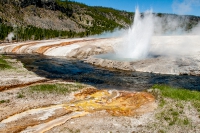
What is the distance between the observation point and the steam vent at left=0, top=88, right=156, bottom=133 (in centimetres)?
1692

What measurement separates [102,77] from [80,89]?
9720 mm

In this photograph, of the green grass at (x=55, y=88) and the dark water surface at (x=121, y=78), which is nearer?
the green grass at (x=55, y=88)

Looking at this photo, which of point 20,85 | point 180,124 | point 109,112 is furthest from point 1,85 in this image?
point 180,124

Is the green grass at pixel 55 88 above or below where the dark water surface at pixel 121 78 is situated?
above

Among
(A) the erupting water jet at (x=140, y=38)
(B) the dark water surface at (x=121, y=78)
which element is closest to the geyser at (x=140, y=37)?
(A) the erupting water jet at (x=140, y=38)

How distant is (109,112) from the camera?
773 inches

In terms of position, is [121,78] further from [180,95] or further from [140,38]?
[140,38]

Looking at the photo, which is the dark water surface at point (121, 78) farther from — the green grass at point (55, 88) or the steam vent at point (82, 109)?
the steam vent at point (82, 109)

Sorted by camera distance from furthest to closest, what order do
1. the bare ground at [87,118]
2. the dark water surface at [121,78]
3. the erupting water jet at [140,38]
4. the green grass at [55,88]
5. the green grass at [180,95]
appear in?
the erupting water jet at [140,38], the dark water surface at [121,78], the green grass at [55,88], the green grass at [180,95], the bare ground at [87,118]

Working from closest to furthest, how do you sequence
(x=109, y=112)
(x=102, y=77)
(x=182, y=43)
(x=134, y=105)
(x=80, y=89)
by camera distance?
(x=109, y=112) → (x=134, y=105) → (x=80, y=89) → (x=102, y=77) → (x=182, y=43)

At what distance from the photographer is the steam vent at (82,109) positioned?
16.9 meters

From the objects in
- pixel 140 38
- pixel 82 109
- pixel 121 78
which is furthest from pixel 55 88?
pixel 140 38

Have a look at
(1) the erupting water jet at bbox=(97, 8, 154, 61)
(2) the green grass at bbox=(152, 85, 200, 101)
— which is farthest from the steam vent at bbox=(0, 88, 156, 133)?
(1) the erupting water jet at bbox=(97, 8, 154, 61)

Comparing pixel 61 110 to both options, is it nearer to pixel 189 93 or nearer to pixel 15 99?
pixel 15 99
